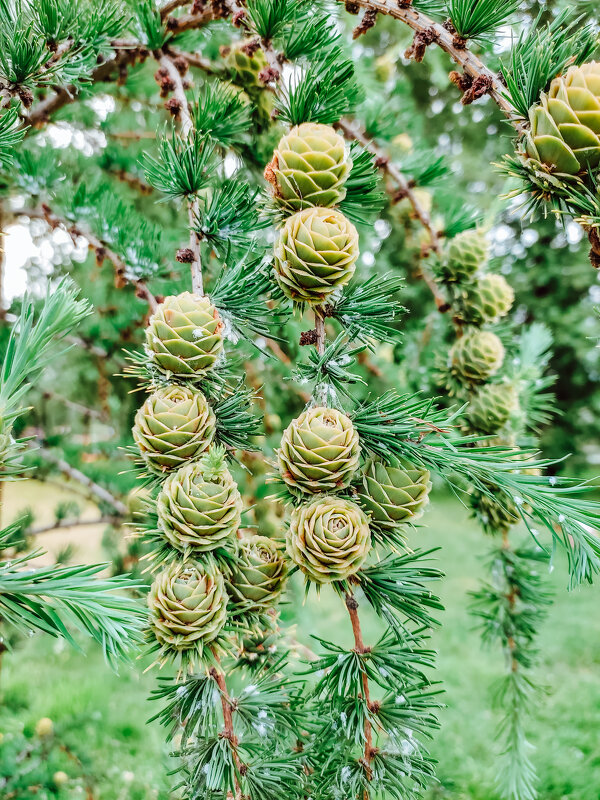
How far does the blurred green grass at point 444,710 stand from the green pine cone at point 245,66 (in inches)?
32.3

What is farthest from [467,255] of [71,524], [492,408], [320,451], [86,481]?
[71,524]

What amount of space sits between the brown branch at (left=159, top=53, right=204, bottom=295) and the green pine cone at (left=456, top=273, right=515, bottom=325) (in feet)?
1.49

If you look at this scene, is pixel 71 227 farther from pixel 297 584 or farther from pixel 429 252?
pixel 297 584

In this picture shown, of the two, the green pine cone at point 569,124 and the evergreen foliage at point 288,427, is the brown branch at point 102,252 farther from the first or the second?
the green pine cone at point 569,124

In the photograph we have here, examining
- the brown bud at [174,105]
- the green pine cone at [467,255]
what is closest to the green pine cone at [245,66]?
the brown bud at [174,105]

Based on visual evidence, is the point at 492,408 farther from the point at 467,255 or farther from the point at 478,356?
the point at 467,255

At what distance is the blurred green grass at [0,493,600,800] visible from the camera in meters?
1.53

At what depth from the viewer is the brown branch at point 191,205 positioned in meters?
0.65

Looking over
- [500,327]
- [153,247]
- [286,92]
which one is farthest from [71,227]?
[500,327]

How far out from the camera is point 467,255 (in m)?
0.91

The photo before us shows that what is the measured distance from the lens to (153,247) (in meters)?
0.89

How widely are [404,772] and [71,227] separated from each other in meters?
0.85

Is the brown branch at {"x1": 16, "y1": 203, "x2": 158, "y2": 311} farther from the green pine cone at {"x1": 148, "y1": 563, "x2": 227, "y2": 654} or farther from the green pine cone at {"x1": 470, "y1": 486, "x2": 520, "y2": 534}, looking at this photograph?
the green pine cone at {"x1": 470, "y1": 486, "x2": 520, "y2": 534}

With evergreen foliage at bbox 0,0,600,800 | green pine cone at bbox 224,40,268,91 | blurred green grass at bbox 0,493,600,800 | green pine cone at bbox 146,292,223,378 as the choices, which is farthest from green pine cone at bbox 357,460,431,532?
green pine cone at bbox 224,40,268,91
